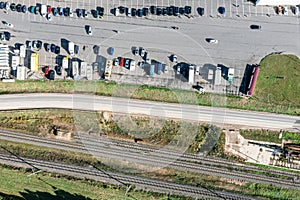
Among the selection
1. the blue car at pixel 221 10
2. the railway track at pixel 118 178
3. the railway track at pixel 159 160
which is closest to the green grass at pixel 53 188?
the railway track at pixel 118 178

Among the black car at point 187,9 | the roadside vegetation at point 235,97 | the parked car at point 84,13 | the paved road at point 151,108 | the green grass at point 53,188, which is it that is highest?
the black car at point 187,9

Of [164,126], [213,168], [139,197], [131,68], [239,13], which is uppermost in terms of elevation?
[239,13]

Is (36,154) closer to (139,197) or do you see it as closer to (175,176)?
(139,197)

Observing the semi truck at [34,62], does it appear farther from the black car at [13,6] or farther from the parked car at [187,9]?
the parked car at [187,9]

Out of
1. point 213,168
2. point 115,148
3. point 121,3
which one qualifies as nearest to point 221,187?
point 213,168

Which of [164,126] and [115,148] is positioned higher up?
[164,126]
